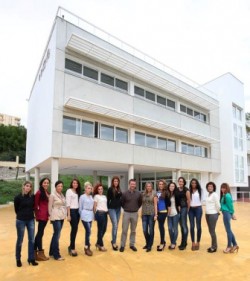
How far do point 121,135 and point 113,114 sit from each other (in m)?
1.78

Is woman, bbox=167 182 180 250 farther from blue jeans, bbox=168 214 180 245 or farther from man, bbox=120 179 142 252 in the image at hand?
man, bbox=120 179 142 252

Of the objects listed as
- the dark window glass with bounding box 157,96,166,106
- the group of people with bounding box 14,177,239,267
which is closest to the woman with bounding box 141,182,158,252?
the group of people with bounding box 14,177,239,267

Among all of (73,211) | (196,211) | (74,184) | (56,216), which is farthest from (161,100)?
(56,216)

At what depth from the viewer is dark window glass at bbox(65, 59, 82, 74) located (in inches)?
551

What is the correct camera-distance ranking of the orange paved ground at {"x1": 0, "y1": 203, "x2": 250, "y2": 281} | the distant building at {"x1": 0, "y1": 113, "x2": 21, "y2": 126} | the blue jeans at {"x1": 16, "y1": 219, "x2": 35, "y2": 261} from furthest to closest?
1. the distant building at {"x1": 0, "y1": 113, "x2": 21, "y2": 126}
2. the blue jeans at {"x1": 16, "y1": 219, "x2": 35, "y2": 261}
3. the orange paved ground at {"x1": 0, "y1": 203, "x2": 250, "y2": 281}

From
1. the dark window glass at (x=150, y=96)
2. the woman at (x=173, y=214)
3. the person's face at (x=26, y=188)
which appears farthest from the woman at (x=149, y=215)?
the dark window glass at (x=150, y=96)

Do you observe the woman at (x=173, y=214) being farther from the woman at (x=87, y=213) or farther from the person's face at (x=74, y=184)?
the person's face at (x=74, y=184)

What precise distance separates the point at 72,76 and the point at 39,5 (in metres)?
4.57

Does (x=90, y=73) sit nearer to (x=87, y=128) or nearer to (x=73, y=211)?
(x=87, y=128)

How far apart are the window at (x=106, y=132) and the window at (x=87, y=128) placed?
683mm

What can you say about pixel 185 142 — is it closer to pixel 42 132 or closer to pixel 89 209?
pixel 42 132

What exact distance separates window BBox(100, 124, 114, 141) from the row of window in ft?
8.68

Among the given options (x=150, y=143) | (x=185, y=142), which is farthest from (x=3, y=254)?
(x=185, y=142)

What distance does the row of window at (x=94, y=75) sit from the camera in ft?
46.4
